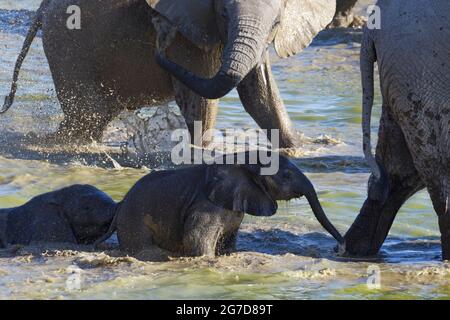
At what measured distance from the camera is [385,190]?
7555mm

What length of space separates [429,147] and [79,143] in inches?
186

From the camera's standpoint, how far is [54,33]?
1102cm

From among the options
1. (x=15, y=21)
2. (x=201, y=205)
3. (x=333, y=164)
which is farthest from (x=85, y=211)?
(x=15, y=21)

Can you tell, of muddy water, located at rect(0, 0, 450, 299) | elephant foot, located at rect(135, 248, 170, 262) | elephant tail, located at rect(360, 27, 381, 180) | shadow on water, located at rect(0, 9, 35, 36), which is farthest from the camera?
shadow on water, located at rect(0, 9, 35, 36)

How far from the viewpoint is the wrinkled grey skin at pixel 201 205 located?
7215mm

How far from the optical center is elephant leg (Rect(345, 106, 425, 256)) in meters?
7.55

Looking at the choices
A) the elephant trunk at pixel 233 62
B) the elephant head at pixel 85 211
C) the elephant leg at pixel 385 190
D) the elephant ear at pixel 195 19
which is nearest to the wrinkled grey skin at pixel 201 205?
the elephant head at pixel 85 211

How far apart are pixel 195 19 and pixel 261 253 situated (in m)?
2.70

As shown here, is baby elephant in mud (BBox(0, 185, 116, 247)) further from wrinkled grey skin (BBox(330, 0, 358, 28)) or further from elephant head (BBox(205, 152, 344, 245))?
wrinkled grey skin (BBox(330, 0, 358, 28))

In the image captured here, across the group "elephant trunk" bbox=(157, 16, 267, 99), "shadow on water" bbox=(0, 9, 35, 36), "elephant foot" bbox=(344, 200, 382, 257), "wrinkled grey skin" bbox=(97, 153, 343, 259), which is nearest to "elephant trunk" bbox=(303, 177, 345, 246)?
"wrinkled grey skin" bbox=(97, 153, 343, 259)

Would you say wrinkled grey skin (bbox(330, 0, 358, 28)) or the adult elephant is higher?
wrinkled grey skin (bbox(330, 0, 358, 28))

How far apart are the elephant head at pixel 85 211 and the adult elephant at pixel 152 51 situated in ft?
6.24

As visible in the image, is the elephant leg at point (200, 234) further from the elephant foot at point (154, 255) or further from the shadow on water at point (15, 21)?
the shadow on water at point (15, 21)
